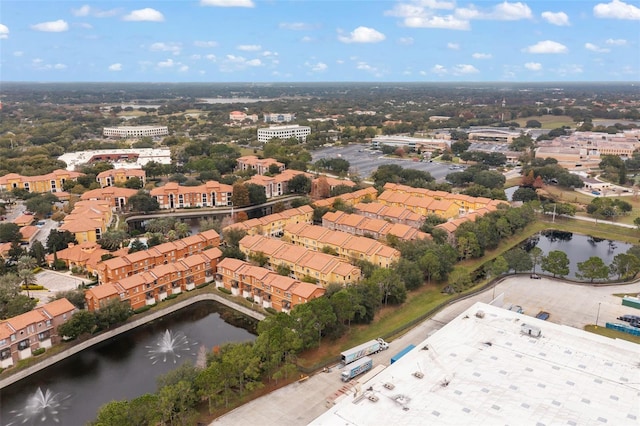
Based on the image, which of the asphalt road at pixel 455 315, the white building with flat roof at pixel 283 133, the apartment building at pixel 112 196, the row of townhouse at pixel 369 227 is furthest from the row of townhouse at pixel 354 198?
the white building with flat roof at pixel 283 133

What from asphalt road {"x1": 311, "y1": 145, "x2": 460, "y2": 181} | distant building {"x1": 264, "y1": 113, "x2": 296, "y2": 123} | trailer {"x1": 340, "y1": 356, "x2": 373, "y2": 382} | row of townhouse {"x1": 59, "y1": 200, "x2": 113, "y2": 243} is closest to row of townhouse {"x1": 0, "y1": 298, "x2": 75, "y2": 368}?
row of townhouse {"x1": 59, "y1": 200, "x2": 113, "y2": 243}

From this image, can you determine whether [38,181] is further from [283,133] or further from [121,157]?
[283,133]

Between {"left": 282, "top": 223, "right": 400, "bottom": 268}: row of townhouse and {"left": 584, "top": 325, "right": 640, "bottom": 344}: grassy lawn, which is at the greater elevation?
{"left": 282, "top": 223, "right": 400, "bottom": 268}: row of townhouse

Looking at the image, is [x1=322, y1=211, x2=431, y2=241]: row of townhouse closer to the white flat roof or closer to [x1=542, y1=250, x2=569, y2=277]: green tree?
[x1=542, y1=250, x2=569, y2=277]: green tree

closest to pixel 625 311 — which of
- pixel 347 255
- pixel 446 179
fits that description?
pixel 347 255

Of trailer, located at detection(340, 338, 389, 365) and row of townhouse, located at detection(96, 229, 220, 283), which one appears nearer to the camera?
trailer, located at detection(340, 338, 389, 365)

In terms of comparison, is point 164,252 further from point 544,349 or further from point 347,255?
point 544,349

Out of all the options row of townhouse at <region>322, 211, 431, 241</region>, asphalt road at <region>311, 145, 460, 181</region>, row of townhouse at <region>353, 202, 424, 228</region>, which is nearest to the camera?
row of townhouse at <region>322, 211, 431, 241</region>
